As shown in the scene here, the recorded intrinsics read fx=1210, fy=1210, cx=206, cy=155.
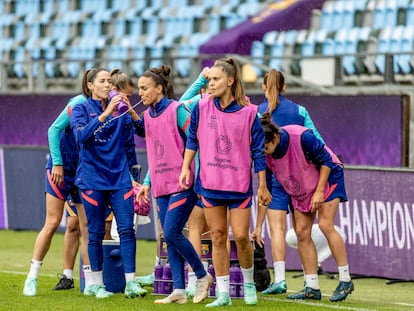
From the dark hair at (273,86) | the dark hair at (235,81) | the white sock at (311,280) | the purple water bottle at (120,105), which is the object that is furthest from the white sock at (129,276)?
the dark hair at (273,86)

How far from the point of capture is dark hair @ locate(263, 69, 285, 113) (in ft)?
35.0

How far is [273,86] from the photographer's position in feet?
35.1

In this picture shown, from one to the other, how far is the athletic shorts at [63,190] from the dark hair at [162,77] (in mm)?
1303

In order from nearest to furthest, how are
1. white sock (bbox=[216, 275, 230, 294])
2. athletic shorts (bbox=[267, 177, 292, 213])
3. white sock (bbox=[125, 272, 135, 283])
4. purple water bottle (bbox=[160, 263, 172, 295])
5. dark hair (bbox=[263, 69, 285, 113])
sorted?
white sock (bbox=[216, 275, 230, 294])
white sock (bbox=[125, 272, 135, 283])
purple water bottle (bbox=[160, 263, 172, 295])
athletic shorts (bbox=[267, 177, 292, 213])
dark hair (bbox=[263, 69, 285, 113])

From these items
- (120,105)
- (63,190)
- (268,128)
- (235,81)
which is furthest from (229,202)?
(63,190)

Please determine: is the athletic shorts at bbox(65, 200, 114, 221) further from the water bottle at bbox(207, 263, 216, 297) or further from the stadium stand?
the stadium stand

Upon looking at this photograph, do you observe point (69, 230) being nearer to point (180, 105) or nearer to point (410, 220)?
point (180, 105)

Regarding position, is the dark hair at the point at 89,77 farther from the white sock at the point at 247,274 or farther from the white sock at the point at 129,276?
the white sock at the point at 247,274

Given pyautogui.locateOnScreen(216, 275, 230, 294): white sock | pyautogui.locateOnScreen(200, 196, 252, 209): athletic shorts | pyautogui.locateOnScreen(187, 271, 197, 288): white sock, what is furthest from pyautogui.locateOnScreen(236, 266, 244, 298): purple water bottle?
pyautogui.locateOnScreen(200, 196, 252, 209): athletic shorts

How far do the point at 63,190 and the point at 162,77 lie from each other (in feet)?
4.88

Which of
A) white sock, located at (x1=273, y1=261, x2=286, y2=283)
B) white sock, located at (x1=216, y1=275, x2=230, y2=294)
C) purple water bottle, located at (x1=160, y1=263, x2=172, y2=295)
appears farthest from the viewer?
white sock, located at (x1=273, y1=261, x2=286, y2=283)

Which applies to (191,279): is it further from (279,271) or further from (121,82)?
(121,82)

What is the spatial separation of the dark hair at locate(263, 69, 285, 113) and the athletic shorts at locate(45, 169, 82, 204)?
6.17 feet

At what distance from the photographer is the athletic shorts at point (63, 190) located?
10.3m
